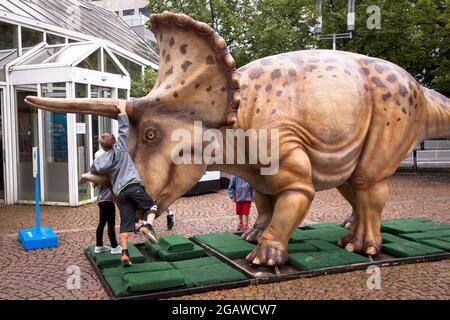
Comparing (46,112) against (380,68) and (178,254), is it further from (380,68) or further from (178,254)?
(380,68)

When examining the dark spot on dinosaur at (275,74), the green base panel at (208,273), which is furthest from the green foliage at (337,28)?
the green base panel at (208,273)

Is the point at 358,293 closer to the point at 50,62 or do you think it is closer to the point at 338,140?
the point at 338,140

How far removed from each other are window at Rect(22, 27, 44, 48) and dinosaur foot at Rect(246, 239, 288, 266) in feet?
25.9

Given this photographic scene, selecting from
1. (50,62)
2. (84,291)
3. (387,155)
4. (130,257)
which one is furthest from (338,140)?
(50,62)

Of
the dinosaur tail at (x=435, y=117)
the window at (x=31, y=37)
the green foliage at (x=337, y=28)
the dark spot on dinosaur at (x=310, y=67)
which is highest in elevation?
the green foliage at (x=337, y=28)

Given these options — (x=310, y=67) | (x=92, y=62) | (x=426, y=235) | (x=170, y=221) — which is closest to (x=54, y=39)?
(x=92, y=62)

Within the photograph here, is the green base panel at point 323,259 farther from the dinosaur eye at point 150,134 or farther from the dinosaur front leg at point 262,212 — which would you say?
the dinosaur eye at point 150,134

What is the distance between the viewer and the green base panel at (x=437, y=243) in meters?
5.58

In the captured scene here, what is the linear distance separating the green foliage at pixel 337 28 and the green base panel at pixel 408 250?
932 cm

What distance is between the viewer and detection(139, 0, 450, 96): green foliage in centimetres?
1429

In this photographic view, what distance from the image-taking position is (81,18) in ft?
47.1

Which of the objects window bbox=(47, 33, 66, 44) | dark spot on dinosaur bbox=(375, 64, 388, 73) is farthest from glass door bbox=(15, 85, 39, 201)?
dark spot on dinosaur bbox=(375, 64, 388, 73)

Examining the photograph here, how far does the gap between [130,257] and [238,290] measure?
1.37 metres

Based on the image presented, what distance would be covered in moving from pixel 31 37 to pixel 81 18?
410 cm
